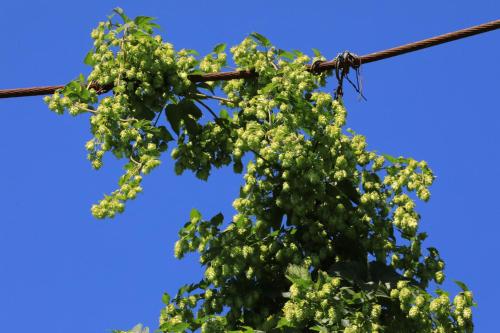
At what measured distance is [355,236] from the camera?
9.53 metres

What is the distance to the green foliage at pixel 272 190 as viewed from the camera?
8.93 metres

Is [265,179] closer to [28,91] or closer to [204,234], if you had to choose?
[204,234]

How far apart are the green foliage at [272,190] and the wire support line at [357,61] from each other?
8 cm

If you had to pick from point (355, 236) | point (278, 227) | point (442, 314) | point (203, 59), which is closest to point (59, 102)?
point (203, 59)

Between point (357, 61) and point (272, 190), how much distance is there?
1.46 m

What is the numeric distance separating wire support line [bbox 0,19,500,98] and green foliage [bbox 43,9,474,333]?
76 millimetres

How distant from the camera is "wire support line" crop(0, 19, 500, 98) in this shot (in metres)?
9.18

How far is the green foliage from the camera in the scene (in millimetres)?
8930

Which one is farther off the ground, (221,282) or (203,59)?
(203,59)

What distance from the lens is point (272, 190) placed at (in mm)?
9570

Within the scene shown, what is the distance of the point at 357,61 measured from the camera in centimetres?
1021

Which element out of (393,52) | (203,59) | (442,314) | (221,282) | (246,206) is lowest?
(442,314)

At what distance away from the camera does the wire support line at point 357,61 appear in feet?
30.1

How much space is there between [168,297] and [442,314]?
2.22 meters
